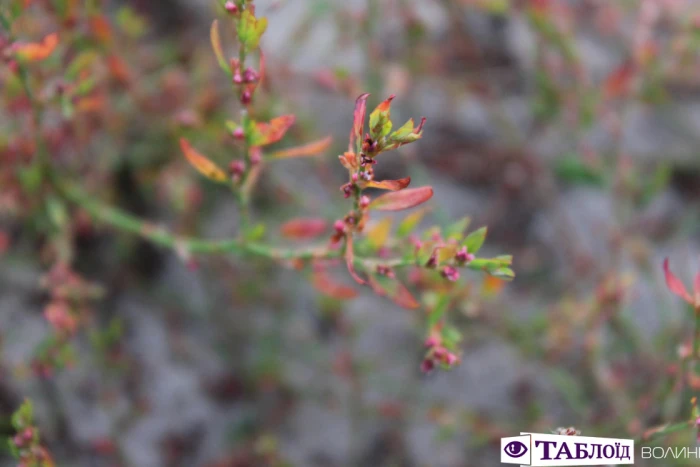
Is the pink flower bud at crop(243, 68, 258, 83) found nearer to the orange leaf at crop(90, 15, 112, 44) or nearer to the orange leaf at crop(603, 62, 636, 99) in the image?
the orange leaf at crop(90, 15, 112, 44)

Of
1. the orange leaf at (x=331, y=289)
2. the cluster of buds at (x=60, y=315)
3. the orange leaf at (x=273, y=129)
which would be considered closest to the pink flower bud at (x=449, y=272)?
the orange leaf at (x=273, y=129)

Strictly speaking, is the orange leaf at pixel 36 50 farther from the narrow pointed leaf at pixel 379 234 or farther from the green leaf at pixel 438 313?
the green leaf at pixel 438 313

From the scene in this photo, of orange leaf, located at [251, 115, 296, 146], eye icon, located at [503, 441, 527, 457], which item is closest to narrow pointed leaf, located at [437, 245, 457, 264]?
orange leaf, located at [251, 115, 296, 146]

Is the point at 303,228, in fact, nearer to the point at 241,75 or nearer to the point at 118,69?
the point at 241,75

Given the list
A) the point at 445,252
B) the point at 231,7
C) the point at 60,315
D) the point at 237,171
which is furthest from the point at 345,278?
the point at 231,7

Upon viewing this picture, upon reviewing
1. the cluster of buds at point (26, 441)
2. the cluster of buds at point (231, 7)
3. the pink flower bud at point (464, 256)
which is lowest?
A: the cluster of buds at point (26, 441)

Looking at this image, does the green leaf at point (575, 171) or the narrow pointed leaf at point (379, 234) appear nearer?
the narrow pointed leaf at point (379, 234)
